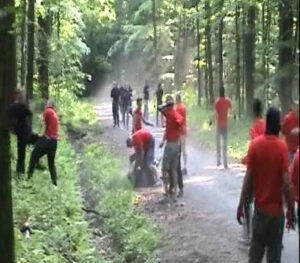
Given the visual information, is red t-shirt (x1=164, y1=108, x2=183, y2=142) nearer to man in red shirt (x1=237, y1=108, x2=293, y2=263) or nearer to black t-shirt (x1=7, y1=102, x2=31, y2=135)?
black t-shirt (x1=7, y1=102, x2=31, y2=135)

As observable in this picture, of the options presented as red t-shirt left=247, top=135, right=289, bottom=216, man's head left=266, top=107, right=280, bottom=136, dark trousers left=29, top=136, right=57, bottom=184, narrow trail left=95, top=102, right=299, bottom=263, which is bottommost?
narrow trail left=95, top=102, right=299, bottom=263

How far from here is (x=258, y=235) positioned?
736 cm

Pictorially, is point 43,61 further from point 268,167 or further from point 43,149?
point 268,167

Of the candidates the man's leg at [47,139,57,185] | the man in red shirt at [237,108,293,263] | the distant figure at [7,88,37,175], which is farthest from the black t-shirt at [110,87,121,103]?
the man in red shirt at [237,108,293,263]

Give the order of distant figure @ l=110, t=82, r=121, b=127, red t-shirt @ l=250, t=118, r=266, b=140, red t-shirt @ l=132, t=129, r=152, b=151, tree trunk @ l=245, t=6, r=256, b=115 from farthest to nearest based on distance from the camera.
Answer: distant figure @ l=110, t=82, r=121, b=127, tree trunk @ l=245, t=6, r=256, b=115, red t-shirt @ l=132, t=129, r=152, b=151, red t-shirt @ l=250, t=118, r=266, b=140

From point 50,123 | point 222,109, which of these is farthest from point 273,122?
point 222,109

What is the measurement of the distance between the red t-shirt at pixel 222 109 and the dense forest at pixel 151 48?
1.35 m

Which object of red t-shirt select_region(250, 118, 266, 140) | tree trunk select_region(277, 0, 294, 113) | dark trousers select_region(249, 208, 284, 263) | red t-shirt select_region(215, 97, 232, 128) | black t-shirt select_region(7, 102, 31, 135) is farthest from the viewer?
red t-shirt select_region(215, 97, 232, 128)

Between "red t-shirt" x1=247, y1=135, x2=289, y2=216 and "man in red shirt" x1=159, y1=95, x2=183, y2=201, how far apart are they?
629 cm

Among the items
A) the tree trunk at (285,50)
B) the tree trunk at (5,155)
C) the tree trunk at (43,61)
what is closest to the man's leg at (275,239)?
the tree trunk at (5,155)

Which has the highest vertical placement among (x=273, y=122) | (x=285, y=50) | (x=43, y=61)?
(x=43, y=61)

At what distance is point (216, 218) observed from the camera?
41.8 feet

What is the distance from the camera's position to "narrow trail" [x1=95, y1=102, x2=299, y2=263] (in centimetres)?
1032

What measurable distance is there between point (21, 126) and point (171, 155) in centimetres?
351
